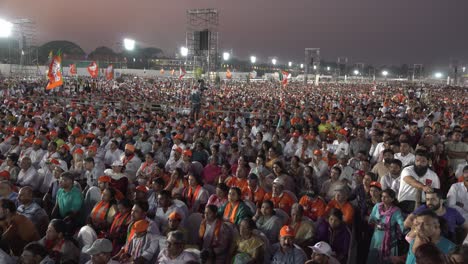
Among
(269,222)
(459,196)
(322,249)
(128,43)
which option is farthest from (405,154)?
(128,43)

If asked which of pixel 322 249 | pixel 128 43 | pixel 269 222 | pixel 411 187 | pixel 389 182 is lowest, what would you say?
pixel 269 222

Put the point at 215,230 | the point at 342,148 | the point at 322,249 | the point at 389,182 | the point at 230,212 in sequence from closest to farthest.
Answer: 1. the point at 322,249
2. the point at 215,230
3. the point at 230,212
4. the point at 389,182
5. the point at 342,148

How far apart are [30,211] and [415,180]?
5.03 m

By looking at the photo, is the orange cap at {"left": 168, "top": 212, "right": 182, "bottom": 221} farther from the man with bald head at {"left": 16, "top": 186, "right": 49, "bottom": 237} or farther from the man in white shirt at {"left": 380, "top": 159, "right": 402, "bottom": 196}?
the man in white shirt at {"left": 380, "top": 159, "right": 402, "bottom": 196}

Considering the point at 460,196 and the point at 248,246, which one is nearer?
the point at 248,246

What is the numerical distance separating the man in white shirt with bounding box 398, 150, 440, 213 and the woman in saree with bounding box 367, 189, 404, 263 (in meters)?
0.53

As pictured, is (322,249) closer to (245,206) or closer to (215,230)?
(215,230)

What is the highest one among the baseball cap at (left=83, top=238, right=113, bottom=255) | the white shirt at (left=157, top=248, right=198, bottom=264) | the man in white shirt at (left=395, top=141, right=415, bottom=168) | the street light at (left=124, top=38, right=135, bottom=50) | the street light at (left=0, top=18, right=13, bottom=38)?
the street light at (left=124, top=38, right=135, bottom=50)

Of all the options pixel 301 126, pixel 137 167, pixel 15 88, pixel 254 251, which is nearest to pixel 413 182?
pixel 254 251

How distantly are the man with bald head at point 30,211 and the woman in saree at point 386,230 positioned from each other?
4.25 meters

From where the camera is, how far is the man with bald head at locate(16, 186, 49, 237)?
528 centimetres

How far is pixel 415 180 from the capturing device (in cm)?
491

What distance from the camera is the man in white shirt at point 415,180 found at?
500cm

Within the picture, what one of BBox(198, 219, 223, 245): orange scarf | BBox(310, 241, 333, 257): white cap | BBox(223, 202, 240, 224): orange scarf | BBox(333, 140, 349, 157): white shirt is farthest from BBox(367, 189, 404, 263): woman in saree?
BBox(333, 140, 349, 157): white shirt
